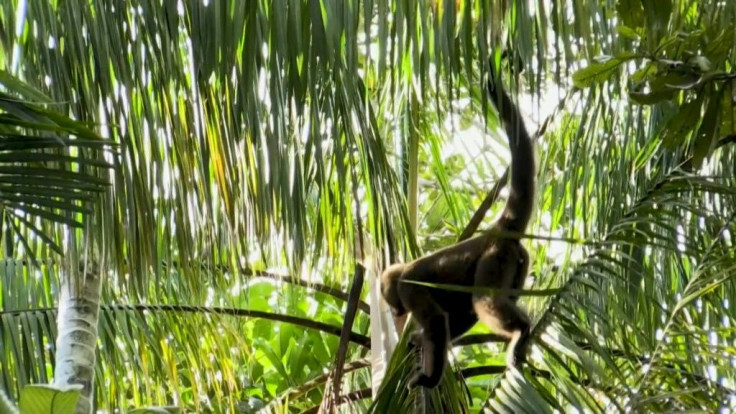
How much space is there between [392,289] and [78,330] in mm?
1957

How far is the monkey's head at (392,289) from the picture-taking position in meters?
4.29

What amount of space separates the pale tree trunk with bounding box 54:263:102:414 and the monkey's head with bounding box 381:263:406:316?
5.78ft

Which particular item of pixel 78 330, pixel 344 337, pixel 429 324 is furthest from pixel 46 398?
pixel 429 324

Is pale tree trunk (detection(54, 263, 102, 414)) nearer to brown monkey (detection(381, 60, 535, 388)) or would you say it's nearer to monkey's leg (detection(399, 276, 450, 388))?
brown monkey (detection(381, 60, 535, 388))

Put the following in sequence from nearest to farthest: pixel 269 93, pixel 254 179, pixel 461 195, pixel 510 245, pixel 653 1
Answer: pixel 653 1 < pixel 269 93 < pixel 254 179 < pixel 510 245 < pixel 461 195

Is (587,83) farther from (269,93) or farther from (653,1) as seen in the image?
(269,93)

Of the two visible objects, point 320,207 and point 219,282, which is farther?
point 219,282

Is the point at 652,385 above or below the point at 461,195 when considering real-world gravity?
below

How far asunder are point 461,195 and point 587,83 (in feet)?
8.97

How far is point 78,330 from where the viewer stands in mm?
2551

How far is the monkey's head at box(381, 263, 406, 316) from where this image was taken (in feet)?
14.1

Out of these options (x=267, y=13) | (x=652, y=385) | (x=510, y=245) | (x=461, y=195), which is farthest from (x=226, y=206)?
(x=461, y=195)

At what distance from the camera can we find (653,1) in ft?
5.91

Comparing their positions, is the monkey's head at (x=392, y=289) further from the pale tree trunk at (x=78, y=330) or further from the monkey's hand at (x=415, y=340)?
the pale tree trunk at (x=78, y=330)
